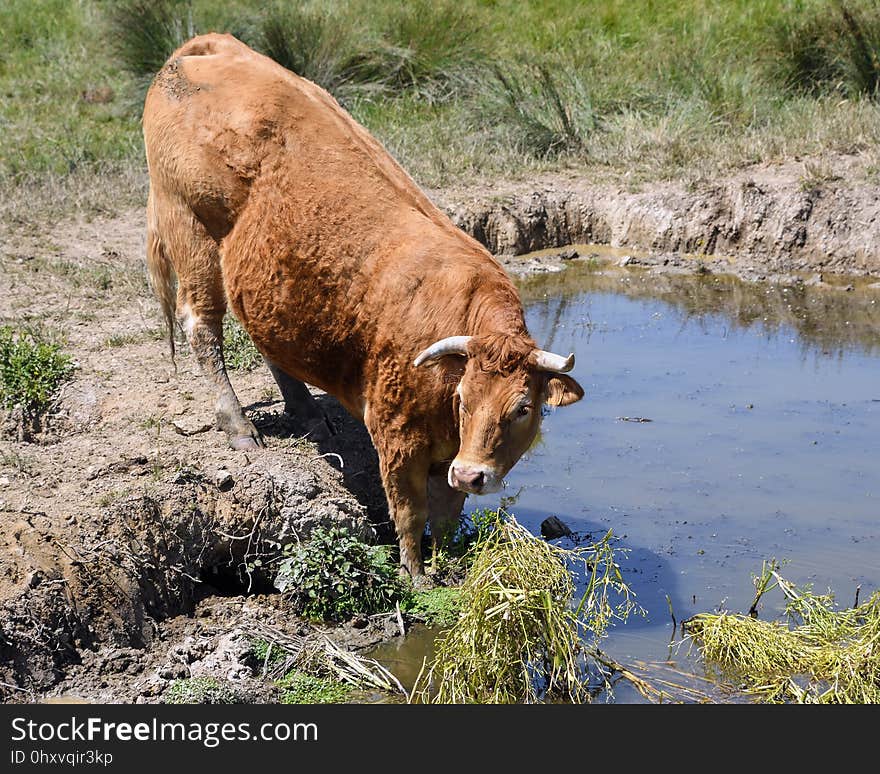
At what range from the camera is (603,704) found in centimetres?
523

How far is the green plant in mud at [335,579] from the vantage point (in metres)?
6.05

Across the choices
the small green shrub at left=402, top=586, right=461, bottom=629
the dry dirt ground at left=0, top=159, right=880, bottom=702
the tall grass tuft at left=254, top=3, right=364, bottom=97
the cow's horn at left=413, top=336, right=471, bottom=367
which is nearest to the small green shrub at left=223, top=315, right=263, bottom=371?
the dry dirt ground at left=0, top=159, right=880, bottom=702

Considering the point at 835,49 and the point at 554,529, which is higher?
the point at 835,49

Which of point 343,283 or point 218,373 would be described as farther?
point 218,373

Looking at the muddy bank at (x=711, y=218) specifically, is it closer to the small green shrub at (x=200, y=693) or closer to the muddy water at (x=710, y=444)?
the muddy water at (x=710, y=444)

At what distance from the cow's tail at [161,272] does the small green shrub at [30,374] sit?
2.48ft

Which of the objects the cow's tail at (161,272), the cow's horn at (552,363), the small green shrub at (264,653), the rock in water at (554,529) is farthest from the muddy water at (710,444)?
the cow's tail at (161,272)

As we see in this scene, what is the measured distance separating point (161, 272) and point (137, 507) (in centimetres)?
202

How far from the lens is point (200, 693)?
5.05 metres

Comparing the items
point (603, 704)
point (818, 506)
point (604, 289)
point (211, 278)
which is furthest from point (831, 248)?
point (603, 704)

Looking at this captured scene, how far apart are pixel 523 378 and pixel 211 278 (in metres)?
2.33

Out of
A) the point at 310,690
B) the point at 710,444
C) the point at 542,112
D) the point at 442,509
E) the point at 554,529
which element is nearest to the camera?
the point at 310,690

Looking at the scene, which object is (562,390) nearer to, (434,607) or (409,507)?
(409,507)

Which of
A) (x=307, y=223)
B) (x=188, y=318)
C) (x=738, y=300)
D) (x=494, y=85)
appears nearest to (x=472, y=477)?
(x=307, y=223)
